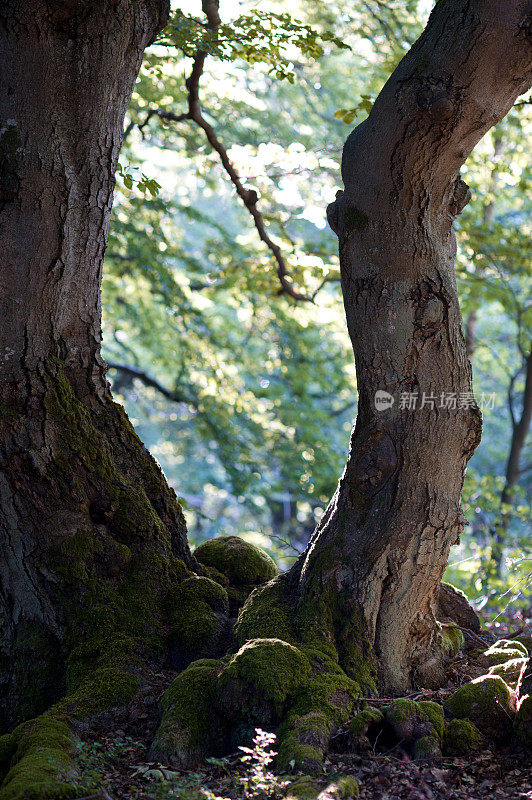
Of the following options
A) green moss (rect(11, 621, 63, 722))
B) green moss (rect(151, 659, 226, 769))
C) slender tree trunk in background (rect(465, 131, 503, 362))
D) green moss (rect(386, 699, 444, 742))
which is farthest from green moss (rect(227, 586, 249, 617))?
slender tree trunk in background (rect(465, 131, 503, 362))

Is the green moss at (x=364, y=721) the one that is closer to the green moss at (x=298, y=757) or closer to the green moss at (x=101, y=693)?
the green moss at (x=298, y=757)

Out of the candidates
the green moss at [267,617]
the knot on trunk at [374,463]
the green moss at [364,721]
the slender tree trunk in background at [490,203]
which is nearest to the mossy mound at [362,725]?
the green moss at [364,721]

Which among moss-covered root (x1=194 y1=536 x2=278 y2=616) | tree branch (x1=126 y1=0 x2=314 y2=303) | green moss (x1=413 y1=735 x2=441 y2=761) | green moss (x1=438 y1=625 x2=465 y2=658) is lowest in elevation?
green moss (x1=413 y1=735 x2=441 y2=761)

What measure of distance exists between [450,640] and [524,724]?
1.10 meters

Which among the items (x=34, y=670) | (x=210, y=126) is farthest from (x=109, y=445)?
(x=210, y=126)

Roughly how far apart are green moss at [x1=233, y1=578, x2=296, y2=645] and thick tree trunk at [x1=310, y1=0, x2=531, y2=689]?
189 mm

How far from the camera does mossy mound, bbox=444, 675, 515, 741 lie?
3143mm

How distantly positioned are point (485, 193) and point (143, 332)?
5.64m

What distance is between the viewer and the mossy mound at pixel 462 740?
10.0ft

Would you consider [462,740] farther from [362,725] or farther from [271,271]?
[271,271]

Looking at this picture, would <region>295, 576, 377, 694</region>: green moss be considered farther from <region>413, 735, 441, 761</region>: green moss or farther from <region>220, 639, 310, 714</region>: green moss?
<region>413, 735, 441, 761</region>: green moss

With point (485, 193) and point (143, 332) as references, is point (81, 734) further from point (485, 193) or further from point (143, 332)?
point (485, 193)

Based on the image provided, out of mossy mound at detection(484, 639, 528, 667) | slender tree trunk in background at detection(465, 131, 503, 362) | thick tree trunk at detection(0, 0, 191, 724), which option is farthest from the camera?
slender tree trunk in background at detection(465, 131, 503, 362)

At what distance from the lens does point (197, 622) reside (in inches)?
145
